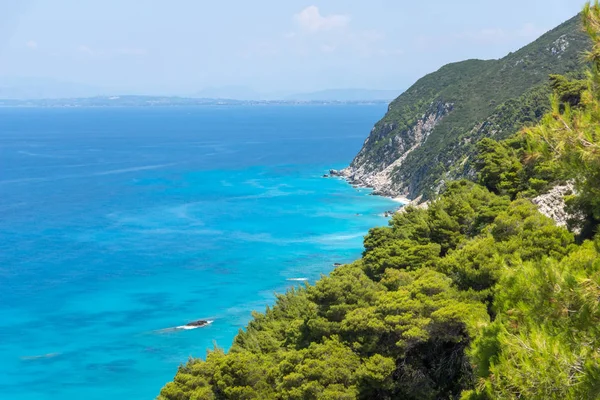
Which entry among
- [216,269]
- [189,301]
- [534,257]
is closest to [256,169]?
[216,269]

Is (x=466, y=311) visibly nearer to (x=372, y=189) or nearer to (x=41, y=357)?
(x=41, y=357)

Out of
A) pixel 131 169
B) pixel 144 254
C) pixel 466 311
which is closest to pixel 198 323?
pixel 144 254

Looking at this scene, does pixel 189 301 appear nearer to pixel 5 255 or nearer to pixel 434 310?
pixel 5 255

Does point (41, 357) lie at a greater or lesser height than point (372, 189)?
lesser

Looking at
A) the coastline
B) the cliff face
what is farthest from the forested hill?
the coastline

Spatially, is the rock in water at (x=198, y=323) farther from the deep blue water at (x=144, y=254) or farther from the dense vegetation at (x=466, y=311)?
the dense vegetation at (x=466, y=311)
